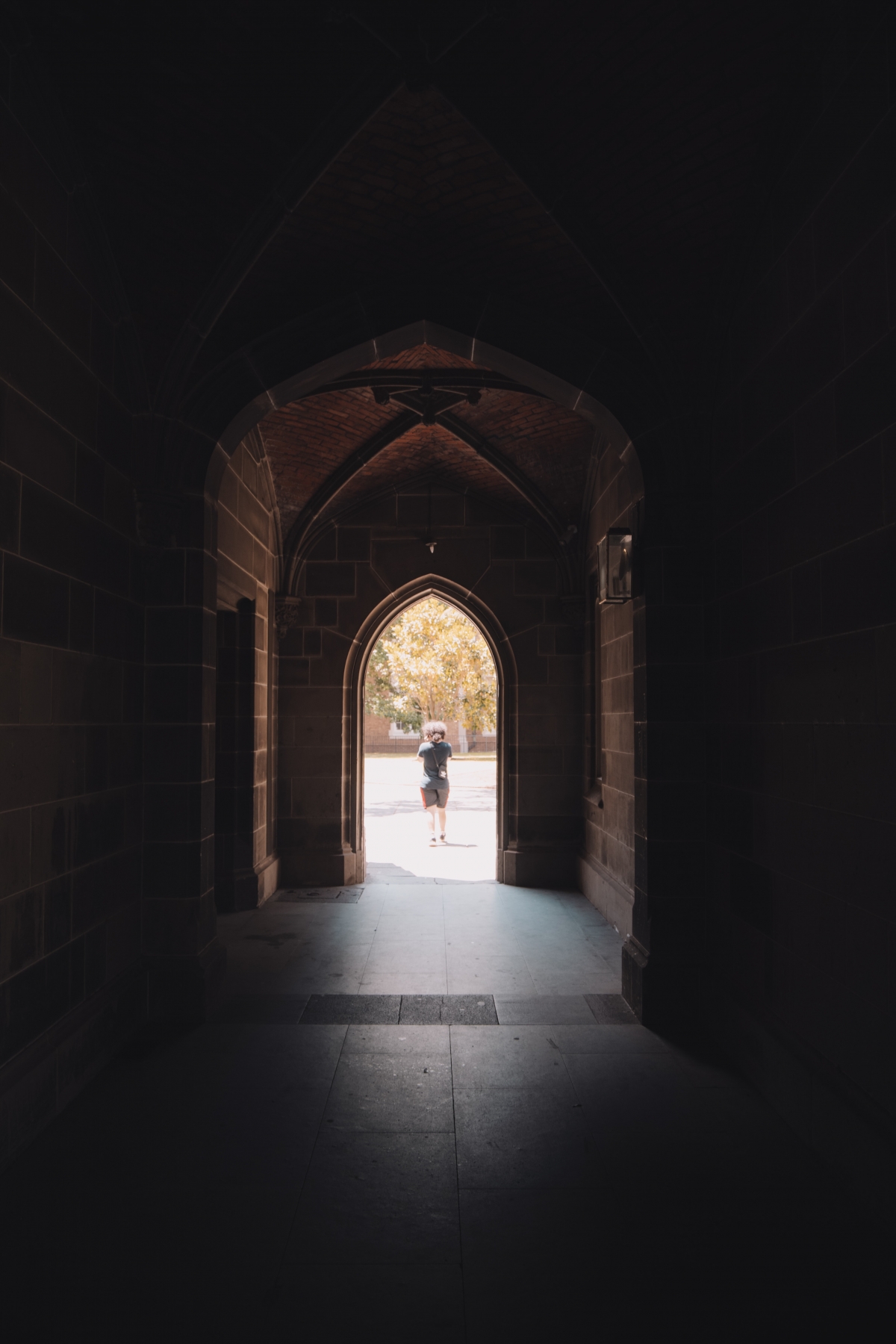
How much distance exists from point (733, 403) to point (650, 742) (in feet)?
5.01

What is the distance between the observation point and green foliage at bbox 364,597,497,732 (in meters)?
16.7

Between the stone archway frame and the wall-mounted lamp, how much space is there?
118 inches

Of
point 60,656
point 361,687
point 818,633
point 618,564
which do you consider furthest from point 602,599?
point 361,687

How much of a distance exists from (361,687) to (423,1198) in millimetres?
5322

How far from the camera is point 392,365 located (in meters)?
5.28

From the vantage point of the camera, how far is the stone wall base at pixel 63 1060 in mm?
2461

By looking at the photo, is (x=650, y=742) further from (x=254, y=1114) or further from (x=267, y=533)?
(x=267, y=533)

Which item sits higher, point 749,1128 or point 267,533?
point 267,533

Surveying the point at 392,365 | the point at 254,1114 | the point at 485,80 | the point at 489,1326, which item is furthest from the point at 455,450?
the point at 489,1326

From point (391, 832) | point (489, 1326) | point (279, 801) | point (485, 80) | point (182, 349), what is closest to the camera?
point (489, 1326)

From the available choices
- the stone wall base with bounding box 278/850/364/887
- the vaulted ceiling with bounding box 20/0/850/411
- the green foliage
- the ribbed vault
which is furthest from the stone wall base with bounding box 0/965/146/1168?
the green foliage

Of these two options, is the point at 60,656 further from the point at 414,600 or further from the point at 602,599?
the point at 414,600

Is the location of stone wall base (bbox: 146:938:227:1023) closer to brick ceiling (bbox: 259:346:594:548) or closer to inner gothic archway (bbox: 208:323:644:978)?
inner gothic archway (bbox: 208:323:644:978)

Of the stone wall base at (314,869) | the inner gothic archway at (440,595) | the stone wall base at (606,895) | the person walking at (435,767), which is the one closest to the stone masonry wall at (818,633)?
the stone wall base at (606,895)
